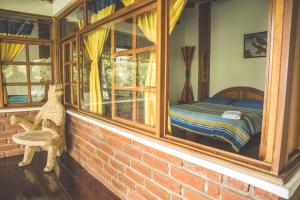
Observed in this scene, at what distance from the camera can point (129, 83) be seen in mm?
2141

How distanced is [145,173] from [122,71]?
1041mm

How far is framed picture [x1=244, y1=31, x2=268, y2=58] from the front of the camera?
385cm

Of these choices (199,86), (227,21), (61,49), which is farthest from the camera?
(199,86)

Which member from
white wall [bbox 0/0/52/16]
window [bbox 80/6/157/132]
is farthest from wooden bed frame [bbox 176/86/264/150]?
white wall [bbox 0/0/52/16]

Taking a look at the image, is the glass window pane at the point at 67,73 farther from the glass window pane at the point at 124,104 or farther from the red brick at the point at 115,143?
the red brick at the point at 115,143

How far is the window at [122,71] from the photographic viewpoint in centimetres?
189

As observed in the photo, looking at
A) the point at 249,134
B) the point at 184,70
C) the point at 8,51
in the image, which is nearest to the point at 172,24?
the point at 249,134

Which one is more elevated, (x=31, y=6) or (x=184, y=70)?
(x=31, y=6)

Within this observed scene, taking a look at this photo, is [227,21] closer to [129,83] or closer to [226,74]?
[226,74]

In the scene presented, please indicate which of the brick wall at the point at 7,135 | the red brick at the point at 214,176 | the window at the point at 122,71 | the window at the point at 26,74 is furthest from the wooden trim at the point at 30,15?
the red brick at the point at 214,176

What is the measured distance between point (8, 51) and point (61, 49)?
0.80m

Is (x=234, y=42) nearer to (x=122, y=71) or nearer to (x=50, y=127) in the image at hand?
(x=122, y=71)

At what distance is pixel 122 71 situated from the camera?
2234 millimetres

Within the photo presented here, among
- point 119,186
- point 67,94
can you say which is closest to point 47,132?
point 67,94
